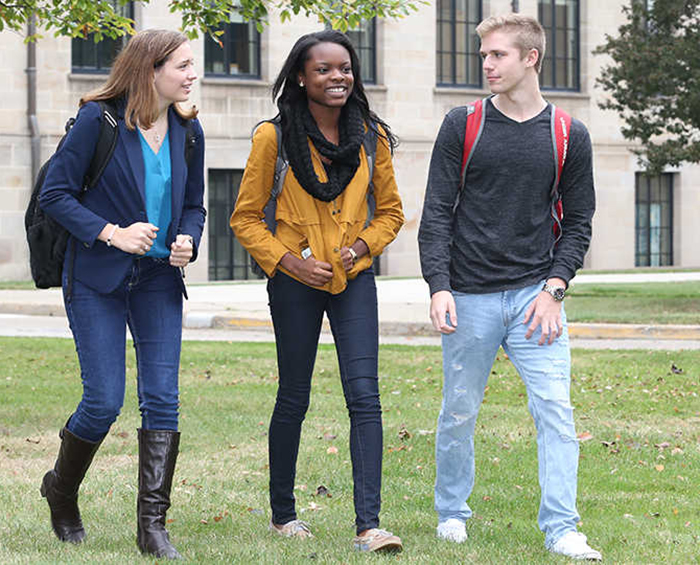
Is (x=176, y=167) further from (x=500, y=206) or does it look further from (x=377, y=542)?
(x=377, y=542)

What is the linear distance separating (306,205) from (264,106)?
23973 mm

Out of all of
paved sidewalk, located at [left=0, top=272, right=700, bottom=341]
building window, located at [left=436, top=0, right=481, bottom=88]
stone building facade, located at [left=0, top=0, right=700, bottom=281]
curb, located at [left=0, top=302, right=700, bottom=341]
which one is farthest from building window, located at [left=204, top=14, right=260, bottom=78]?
curb, located at [left=0, top=302, right=700, bottom=341]

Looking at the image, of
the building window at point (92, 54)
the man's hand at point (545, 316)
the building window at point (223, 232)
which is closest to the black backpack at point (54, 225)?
the man's hand at point (545, 316)

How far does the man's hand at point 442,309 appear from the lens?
17.3 feet

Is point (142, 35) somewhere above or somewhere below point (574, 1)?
below

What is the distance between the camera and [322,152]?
5383 millimetres

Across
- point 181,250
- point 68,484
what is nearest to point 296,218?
point 181,250

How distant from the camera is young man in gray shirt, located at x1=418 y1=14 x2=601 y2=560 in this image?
5.29 meters

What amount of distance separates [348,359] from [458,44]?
88.1 ft

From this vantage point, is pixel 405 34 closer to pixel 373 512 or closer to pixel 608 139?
pixel 608 139

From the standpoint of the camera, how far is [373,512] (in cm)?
532

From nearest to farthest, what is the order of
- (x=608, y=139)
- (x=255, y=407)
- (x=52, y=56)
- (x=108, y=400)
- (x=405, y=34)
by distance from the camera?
(x=108, y=400)
(x=255, y=407)
(x=52, y=56)
(x=405, y=34)
(x=608, y=139)

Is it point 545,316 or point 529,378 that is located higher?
point 545,316

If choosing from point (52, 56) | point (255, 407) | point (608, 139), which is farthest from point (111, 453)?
point (608, 139)
